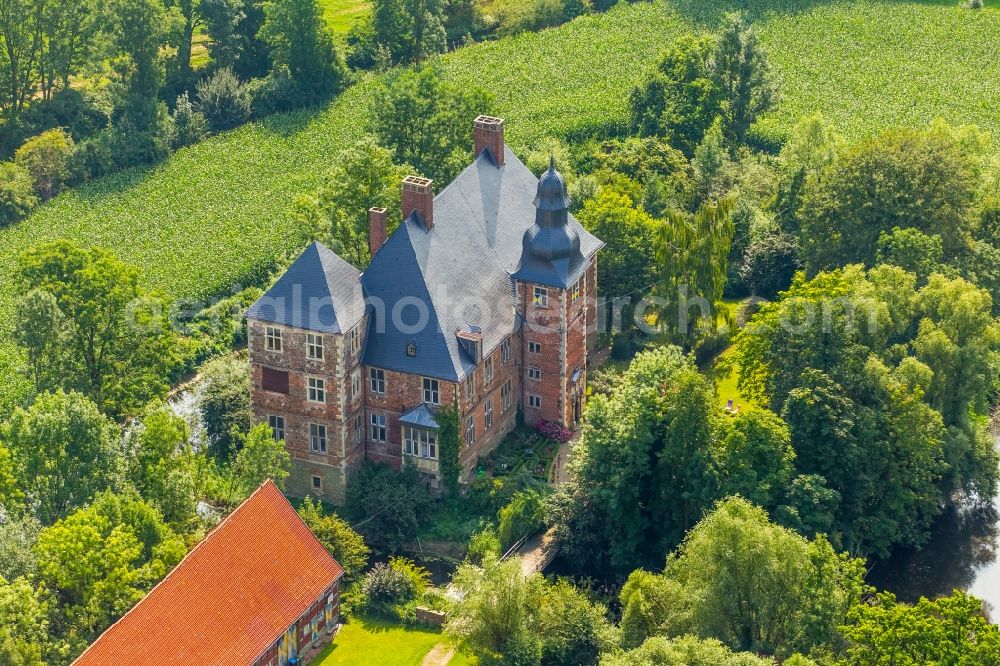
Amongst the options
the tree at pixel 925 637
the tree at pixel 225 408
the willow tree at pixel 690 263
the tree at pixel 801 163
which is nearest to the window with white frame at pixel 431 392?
the tree at pixel 225 408

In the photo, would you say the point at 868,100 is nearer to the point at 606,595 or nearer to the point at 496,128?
the point at 496,128

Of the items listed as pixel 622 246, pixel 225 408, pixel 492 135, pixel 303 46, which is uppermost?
pixel 492 135

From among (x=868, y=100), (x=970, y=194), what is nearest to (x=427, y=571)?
(x=970, y=194)

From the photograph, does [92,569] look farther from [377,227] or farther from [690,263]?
[690,263]

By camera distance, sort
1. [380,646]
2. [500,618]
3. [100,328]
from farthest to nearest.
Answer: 1. [100,328]
2. [380,646]
3. [500,618]

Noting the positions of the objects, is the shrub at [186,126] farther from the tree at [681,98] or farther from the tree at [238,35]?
the tree at [681,98]

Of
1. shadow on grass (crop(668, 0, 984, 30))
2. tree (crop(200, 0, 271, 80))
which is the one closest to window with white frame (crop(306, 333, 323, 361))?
tree (crop(200, 0, 271, 80))

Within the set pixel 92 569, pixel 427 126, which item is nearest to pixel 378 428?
pixel 92 569

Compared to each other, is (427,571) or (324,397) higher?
(324,397)
